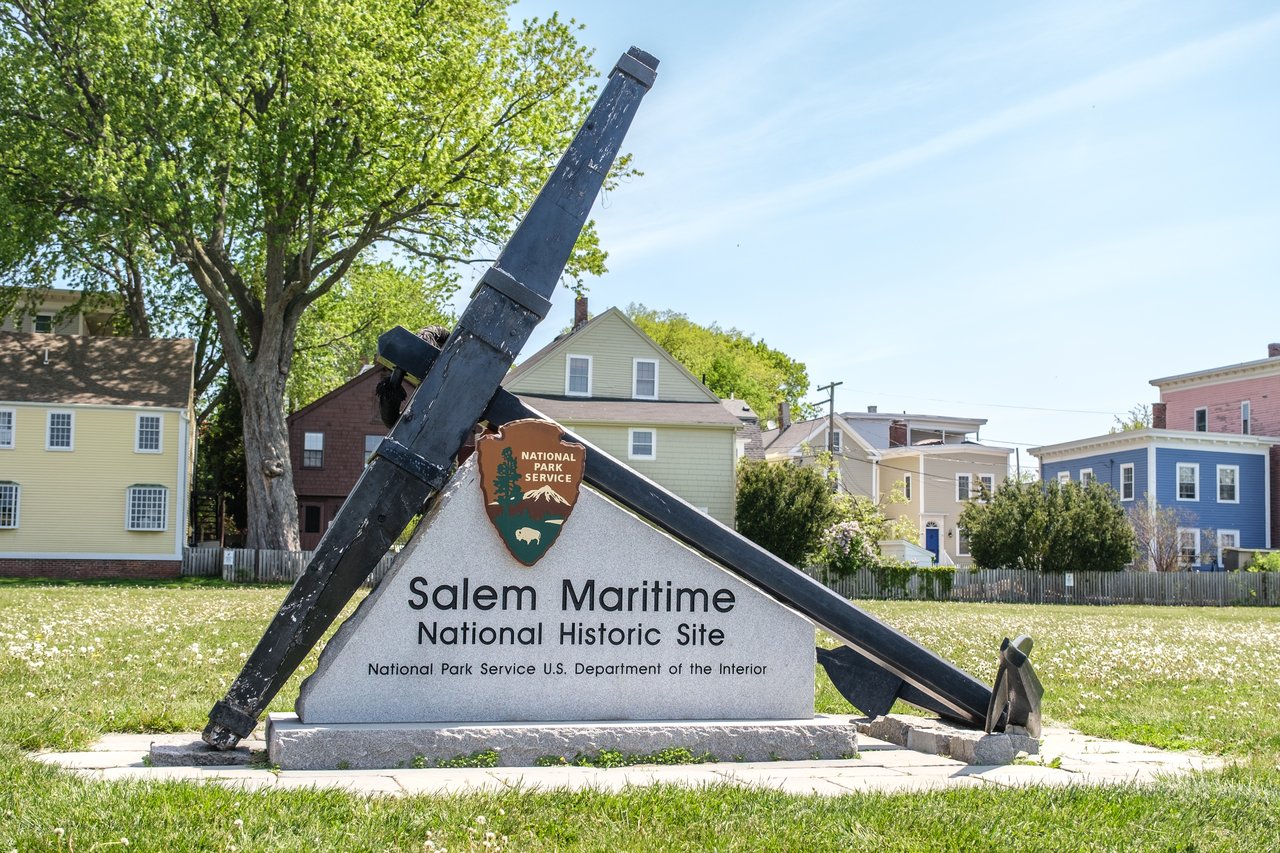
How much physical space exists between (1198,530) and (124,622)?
42.8m

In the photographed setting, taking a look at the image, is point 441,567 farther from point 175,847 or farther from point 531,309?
point 175,847

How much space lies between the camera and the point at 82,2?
3164 cm

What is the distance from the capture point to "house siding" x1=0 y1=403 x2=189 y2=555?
1586 inches

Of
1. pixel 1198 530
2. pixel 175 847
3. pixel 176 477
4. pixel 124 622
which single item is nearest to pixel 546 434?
pixel 175 847

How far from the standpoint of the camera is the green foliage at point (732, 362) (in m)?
77.9

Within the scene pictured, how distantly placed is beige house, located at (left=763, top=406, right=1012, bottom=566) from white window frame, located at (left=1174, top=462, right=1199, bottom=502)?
9.85 metres

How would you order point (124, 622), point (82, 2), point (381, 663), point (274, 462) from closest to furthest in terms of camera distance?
1. point (381, 663)
2. point (124, 622)
3. point (82, 2)
4. point (274, 462)

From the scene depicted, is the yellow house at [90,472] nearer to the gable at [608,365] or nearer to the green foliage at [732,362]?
the gable at [608,365]

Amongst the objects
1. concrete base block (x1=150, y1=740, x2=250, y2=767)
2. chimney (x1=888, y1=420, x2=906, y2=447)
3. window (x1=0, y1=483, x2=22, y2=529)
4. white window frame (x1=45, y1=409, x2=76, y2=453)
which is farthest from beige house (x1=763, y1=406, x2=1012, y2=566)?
concrete base block (x1=150, y1=740, x2=250, y2=767)

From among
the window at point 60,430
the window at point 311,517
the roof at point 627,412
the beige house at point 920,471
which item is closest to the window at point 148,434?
the window at point 60,430

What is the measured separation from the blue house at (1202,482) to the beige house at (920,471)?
8722 mm

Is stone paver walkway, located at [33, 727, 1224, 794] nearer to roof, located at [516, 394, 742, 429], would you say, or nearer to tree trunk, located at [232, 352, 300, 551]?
tree trunk, located at [232, 352, 300, 551]

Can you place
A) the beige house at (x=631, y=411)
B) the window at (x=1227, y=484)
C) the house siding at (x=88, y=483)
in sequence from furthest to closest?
the window at (x=1227, y=484)
the beige house at (x=631, y=411)
the house siding at (x=88, y=483)

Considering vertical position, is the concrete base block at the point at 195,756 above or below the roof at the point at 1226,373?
below
